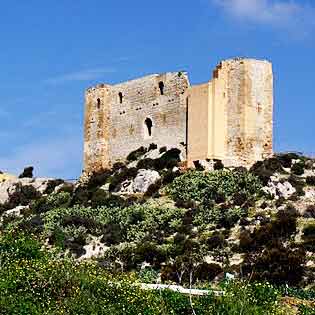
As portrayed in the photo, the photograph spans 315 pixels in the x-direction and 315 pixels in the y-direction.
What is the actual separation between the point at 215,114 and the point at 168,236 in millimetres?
7111

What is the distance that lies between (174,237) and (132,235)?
2.52 meters

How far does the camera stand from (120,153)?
178ft

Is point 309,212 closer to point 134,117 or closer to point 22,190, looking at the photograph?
point 134,117

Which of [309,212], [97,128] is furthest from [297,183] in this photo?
[97,128]

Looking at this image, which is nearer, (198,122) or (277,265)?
(277,265)

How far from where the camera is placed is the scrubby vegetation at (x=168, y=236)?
78.3ft

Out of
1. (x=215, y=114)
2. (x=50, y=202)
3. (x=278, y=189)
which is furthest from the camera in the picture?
(x=50, y=202)

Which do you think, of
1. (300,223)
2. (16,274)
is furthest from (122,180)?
(16,274)

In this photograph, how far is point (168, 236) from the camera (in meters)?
44.4

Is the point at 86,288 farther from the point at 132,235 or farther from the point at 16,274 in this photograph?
the point at 132,235

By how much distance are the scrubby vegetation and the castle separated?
93 cm

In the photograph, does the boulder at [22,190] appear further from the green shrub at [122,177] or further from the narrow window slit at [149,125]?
the narrow window slit at [149,125]

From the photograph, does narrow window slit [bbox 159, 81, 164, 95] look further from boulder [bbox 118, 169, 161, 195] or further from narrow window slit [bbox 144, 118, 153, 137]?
boulder [bbox 118, 169, 161, 195]

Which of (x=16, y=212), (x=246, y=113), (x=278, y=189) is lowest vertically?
(x=16, y=212)
